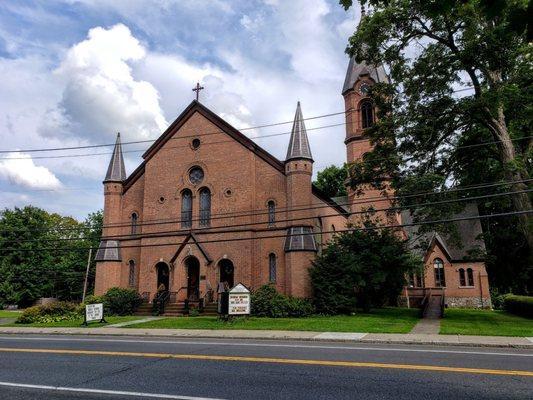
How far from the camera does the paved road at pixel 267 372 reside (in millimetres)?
7055

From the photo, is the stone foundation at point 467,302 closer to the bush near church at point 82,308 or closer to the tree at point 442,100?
the tree at point 442,100

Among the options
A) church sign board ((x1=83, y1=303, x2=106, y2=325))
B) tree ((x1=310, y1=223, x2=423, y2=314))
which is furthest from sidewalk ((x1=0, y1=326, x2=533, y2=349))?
tree ((x1=310, y1=223, x2=423, y2=314))

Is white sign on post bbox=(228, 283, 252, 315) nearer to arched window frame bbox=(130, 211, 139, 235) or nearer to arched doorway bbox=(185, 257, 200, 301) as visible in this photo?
arched doorway bbox=(185, 257, 200, 301)

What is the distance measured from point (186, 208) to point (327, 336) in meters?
17.6

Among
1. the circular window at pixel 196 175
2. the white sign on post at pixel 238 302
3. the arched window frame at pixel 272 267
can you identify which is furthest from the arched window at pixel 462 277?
the white sign on post at pixel 238 302

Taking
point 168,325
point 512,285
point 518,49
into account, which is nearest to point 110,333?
point 168,325

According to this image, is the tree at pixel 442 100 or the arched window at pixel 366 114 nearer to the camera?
the tree at pixel 442 100

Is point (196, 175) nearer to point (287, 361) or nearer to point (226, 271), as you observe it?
point (226, 271)

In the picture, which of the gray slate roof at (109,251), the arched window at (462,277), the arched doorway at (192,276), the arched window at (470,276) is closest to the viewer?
the arched doorway at (192,276)

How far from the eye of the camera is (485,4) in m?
4.00

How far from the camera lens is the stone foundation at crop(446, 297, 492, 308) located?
128 ft

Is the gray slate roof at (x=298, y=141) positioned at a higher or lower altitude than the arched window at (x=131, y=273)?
higher

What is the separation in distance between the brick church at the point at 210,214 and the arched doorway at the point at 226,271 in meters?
0.06

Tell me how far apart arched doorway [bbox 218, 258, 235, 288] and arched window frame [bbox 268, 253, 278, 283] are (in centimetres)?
249
